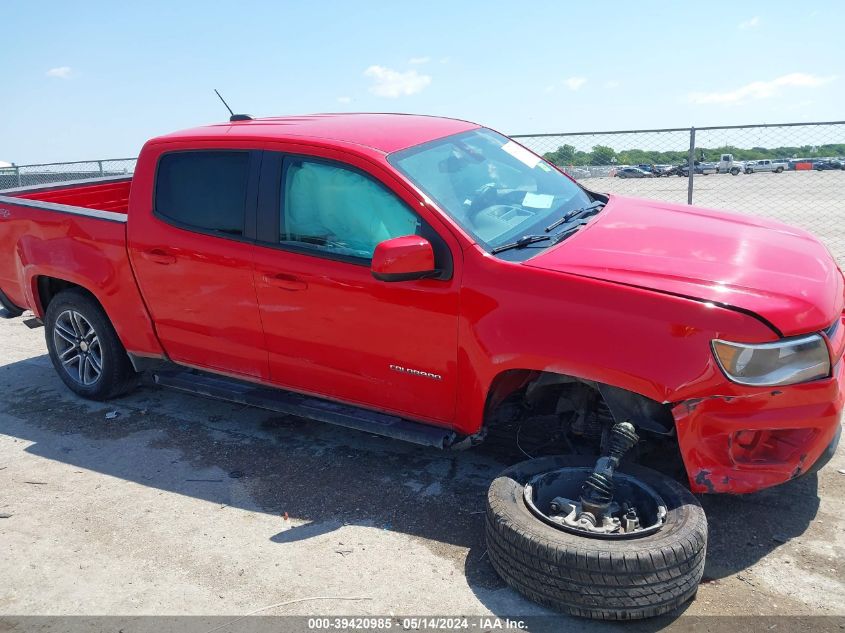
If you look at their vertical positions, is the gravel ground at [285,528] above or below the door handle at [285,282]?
below

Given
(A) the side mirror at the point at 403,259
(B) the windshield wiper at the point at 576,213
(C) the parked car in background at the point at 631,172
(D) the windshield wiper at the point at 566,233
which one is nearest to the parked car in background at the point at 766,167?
(C) the parked car in background at the point at 631,172

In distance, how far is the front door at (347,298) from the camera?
12.6ft

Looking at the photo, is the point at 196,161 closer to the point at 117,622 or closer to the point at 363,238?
the point at 363,238

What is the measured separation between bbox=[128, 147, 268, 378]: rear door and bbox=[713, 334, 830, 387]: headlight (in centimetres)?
253

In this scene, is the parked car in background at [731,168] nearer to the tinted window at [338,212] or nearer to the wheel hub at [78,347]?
the tinted window at [338,212]

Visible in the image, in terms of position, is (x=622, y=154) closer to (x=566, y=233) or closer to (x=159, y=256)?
(x=566, y=233)

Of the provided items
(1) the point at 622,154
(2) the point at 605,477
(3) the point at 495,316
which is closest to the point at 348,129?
(3) the point at 495,316

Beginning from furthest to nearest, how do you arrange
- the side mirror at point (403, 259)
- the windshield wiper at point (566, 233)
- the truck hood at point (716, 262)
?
the windshield wiper at point (566, 233)
the side mirror at point (403, 259)
the truck hood at point (716, 262)

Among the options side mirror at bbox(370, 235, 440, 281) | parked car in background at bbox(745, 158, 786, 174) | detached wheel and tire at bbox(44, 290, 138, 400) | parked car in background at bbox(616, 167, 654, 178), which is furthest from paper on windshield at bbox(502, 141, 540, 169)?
parked car in background at bbox(745, 158, 786, 174)

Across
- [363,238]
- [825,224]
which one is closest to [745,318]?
[363,238]

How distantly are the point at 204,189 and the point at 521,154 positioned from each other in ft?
6.51

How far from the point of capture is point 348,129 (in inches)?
177

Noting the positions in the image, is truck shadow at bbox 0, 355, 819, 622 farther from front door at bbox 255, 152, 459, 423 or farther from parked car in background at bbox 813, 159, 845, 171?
parked car in background at bbox 813, 159, 845, 171

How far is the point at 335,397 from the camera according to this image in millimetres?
4336
